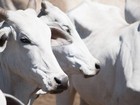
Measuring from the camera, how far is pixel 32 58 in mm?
3885

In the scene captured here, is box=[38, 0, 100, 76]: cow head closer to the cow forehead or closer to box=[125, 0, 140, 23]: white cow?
the cow forehead

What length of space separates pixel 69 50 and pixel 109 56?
124 cm

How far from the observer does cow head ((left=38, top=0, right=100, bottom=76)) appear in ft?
14.4

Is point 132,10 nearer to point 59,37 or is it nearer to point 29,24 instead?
point 59,37

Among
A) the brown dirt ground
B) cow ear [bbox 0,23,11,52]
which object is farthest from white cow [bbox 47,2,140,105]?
the brown dirt ground

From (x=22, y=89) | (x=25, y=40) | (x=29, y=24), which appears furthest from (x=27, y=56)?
(x=22, y=89)

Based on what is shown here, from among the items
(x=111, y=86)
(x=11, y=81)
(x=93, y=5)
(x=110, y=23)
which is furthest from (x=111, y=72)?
(x=11, y=81)

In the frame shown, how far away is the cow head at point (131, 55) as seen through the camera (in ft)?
17.4

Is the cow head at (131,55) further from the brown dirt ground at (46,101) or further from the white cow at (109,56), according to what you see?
the brown dirt ground at (46,101)

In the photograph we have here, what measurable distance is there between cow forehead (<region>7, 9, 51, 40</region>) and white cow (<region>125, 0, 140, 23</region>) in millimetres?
2330

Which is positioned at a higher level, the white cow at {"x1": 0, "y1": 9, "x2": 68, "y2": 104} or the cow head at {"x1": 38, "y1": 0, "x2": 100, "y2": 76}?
the white cow at {"x1": 0, "y1": 9, "x2": 68, "y2": 104}

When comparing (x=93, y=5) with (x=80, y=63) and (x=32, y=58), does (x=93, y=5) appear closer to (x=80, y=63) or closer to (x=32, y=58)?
(x=80, y=63)

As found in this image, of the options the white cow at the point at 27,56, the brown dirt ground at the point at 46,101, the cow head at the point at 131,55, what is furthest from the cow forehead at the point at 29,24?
the brown dirt ground at the point at 46,101

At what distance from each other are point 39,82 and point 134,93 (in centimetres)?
155
